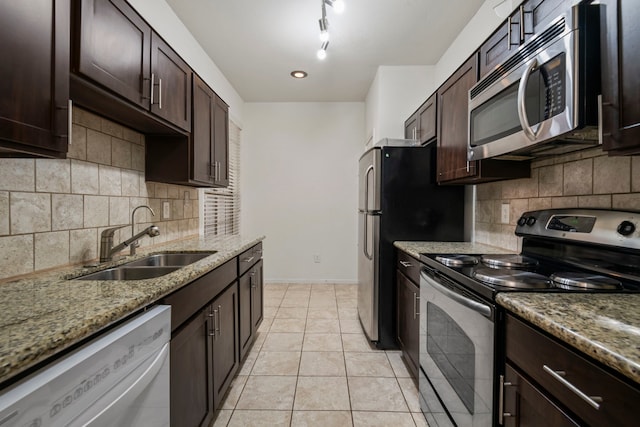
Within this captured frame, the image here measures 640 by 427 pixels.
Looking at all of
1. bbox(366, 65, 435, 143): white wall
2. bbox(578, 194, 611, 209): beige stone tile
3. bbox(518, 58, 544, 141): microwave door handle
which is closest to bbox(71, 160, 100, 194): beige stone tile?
bbox(518, 58, 544, 141): microwave door handle

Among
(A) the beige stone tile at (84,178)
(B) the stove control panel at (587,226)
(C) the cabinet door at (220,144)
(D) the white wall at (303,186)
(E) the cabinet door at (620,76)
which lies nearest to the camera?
(E) the cabinet door at (620,76)

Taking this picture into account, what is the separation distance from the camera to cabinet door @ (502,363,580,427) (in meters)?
0.78

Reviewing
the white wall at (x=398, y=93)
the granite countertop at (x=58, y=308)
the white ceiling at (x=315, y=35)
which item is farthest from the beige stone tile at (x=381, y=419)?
the white ceiling at (x=315, y=35)

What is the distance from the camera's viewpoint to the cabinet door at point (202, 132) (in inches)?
86.8

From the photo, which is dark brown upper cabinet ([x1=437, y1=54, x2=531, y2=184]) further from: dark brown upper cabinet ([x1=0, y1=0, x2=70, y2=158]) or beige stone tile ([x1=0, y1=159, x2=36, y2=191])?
beige stone tile ([x1=0, y1=159, x2=36, y2=191])

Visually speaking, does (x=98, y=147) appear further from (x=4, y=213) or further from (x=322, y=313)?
(x=322, y=313)

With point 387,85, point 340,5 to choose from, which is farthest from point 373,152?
point 387,85

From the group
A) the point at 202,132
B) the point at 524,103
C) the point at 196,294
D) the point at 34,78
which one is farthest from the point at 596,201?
the point at 202,132

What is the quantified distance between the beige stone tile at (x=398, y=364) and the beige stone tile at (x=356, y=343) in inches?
6.4

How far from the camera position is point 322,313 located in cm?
333

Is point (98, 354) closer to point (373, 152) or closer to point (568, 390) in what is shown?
point (568, 390)

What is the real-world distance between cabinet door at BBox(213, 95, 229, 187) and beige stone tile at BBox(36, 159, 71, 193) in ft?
3.91

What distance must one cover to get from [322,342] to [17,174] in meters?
2.24

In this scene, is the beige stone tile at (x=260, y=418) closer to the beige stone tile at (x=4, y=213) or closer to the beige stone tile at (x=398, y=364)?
the beige stone tile at (x=398, y=364)
